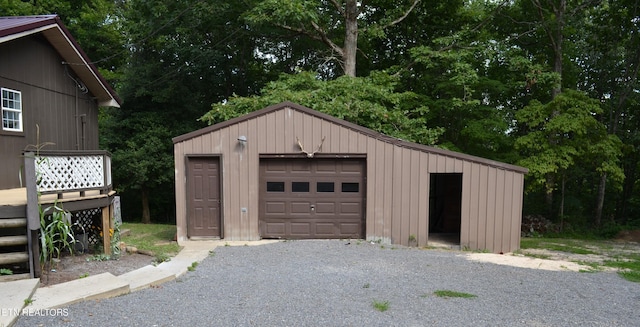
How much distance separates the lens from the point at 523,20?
18172 mm

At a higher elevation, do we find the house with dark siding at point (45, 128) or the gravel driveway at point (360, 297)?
the house with dark siding at point (45, 128)

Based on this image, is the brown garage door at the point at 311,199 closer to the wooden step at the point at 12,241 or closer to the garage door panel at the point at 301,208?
the garage door panel at the point at 301,208

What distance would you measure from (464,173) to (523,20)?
12.9 metres

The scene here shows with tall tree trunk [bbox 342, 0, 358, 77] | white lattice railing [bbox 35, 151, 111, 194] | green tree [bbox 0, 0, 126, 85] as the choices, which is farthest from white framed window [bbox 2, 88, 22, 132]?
green tree [bbox 0, 0, 126, 85]

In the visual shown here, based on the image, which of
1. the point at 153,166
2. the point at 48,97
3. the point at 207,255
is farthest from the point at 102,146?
the point at 207,255

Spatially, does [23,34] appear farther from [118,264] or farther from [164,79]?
[164,79]

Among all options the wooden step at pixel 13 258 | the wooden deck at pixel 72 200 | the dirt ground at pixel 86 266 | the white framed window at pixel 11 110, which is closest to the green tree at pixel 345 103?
the white framed window at pixel 11 110

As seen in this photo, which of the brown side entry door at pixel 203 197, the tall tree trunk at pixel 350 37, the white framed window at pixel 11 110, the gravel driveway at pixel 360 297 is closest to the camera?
the gravel driveway at pixel 360 297

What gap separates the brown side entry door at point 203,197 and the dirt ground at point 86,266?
6.65 ft

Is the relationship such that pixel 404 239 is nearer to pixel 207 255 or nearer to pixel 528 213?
pixel 207 255

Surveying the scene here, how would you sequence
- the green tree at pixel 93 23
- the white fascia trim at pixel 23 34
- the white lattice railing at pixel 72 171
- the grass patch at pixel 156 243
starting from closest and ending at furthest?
the white lattice railing at pixel 72 171 < the white fascia trim at pixel 23 34 < the grass patch at pixel 156 243 < the green tree at pixel 93 23

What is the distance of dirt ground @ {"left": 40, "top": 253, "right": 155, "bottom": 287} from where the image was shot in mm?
5495

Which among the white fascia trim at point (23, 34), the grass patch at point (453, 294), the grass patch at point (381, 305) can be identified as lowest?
the grass patch at point (453, 294)

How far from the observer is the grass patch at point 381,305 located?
4617 mm
